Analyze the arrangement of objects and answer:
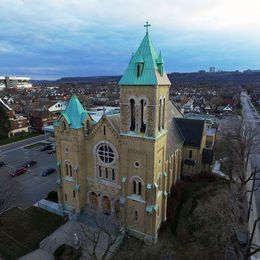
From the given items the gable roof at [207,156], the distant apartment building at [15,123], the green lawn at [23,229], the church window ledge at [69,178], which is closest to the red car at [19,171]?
the green lawn at [23,229]

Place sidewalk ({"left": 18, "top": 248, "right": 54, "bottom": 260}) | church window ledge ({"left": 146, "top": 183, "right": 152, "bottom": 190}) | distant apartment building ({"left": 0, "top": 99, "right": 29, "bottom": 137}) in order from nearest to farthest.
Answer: sidewalk ({"left": 18, "top": 248, "right": 54, "bottom": 260}) → church window ledge ({"left": 146, "top": 183, "right": 152, "bottom": 190}) → distant apartment building ({"left": 0, "top": 99, "right": 29, "bottom": 137})

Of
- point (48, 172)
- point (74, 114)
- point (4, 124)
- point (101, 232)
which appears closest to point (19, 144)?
point (4, 124)

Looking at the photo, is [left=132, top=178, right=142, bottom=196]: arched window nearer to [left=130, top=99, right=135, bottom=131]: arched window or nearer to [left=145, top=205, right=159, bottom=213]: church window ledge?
[left=145, top=205, right=159, bottom=213]: church window ledge

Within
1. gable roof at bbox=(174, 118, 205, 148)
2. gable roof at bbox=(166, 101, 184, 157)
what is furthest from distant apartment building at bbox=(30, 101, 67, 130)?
gable roof at bbox=(166, 101, 184, 157)

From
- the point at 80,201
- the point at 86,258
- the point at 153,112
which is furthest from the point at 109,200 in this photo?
the point at 153,112

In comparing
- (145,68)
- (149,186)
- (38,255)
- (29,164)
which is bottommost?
(38,255)

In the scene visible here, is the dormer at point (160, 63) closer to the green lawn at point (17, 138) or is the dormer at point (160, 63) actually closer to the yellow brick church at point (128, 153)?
the yellow brick church at point (128, 153)

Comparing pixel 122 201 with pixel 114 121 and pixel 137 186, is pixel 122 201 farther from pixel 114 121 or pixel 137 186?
pixel 114 121
